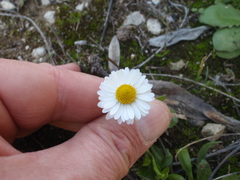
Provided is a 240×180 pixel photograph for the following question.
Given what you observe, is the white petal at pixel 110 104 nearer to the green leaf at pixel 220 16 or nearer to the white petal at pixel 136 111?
the white petal at pixel 136 111

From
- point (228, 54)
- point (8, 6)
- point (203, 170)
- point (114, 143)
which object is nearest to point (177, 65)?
point (228, 54)

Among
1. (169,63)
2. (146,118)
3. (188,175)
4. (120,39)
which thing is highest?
(120,39)

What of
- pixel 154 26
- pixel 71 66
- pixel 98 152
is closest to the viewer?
pixel 98 152

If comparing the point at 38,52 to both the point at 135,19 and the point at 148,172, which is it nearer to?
the point at 135,19

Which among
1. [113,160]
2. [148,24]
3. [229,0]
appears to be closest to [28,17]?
[148,24]

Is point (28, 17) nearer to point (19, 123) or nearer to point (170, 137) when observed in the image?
point (19, 123)

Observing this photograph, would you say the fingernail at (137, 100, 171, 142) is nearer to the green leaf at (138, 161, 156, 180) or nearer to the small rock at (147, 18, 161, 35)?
the green leaf at (138, 161, 156, 180)
